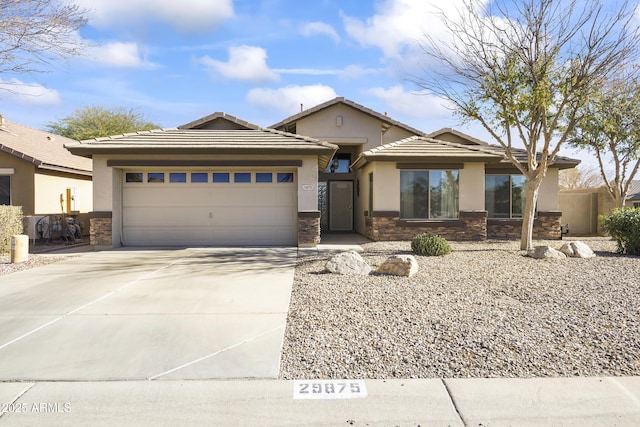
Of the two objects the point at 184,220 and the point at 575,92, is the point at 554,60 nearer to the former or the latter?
the point at 575,92

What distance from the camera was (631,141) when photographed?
692 inches

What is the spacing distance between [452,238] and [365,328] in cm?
1075

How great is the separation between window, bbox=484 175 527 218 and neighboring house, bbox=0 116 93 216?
1711 centimetres

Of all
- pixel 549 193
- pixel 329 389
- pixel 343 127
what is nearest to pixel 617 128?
pixel 549 193

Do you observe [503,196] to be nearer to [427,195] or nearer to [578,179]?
[427,195]

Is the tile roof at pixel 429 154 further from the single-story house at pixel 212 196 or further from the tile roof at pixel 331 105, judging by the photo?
the tile roof at pixel 331 105

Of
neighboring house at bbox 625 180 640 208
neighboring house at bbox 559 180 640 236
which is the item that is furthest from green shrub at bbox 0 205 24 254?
neighboring house at bbox 625 180 640 208

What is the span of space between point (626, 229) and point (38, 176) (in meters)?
20.1

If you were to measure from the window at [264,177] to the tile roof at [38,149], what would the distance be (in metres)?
7.10

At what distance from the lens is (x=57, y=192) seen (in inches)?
682

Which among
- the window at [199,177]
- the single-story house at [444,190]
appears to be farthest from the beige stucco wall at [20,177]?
the single-story house at [444,190]

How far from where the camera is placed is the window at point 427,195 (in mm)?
15078

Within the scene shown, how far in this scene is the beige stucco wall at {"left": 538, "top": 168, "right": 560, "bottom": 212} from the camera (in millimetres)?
16367

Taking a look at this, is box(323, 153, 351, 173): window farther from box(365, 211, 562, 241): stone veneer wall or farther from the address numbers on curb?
the address numbers on curb
